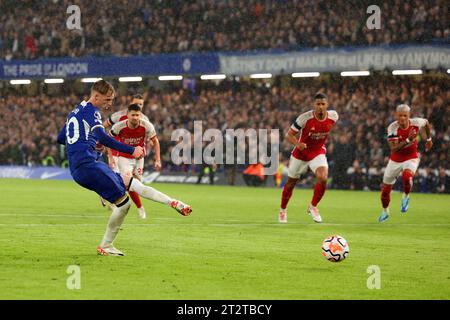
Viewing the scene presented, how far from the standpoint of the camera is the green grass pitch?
8.59m

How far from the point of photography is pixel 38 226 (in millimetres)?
15180

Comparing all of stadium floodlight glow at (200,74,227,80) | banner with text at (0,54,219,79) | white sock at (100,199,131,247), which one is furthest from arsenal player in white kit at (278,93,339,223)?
stadium floodlight glow at (200,74,227,80)

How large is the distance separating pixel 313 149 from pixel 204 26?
24.4 metres

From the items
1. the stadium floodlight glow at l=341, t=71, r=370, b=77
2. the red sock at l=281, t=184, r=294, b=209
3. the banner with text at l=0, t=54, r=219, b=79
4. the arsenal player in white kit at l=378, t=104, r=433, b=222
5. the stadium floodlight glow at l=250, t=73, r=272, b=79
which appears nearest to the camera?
the red sock at l=281, t=184, r=294, b=209

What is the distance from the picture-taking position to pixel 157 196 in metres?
13.0

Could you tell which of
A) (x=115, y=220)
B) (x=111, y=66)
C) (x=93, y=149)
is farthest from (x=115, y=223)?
(x=111, y=66)

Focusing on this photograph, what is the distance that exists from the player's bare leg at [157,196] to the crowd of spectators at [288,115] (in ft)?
62.3

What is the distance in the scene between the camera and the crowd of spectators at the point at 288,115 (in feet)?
107

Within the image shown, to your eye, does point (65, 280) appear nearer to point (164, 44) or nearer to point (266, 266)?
point (266, 266)

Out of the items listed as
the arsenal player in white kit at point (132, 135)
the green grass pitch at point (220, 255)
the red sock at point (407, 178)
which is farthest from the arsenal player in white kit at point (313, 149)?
the arsenal player in white kit at point (132, 135)

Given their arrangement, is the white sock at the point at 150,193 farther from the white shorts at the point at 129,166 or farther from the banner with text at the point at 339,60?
the banner with text at the point at 339,60

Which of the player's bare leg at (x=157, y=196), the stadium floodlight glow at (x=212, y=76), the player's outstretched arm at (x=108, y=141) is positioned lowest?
the player's bare leg at (x=157, y=196)

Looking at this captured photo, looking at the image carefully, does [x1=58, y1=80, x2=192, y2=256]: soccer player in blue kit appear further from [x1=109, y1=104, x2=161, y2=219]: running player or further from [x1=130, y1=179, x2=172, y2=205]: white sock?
[x1=109, y1=104, x2=161, y2=219]: running player

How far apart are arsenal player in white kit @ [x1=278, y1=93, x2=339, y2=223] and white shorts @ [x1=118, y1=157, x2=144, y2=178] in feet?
9.96
